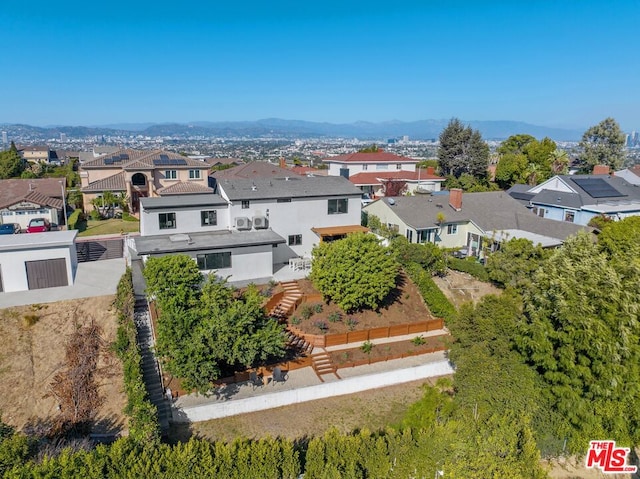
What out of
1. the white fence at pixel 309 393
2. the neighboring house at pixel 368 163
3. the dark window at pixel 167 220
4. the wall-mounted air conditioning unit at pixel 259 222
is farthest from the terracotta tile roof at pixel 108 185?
the white fence at pixel 309 393

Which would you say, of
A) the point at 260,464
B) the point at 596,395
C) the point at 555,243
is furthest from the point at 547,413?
the point at 555,243

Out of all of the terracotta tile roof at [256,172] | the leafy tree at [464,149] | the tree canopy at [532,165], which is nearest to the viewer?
the terracotta tile roof at [256,172]

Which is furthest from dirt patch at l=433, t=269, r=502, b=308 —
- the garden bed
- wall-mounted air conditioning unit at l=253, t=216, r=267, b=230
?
wall-mounted air conditioning unit at l=253, t=216, r=267, b=230

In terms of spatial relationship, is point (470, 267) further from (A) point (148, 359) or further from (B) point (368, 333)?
(A) point (148, 359)

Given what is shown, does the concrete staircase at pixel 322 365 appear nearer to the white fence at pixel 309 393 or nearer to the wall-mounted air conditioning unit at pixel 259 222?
the white fence at pixel 309 393

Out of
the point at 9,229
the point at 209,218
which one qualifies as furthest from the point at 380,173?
the point at 9,229

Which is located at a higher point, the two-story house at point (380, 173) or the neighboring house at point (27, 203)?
the two-story house at point (380, 173)
